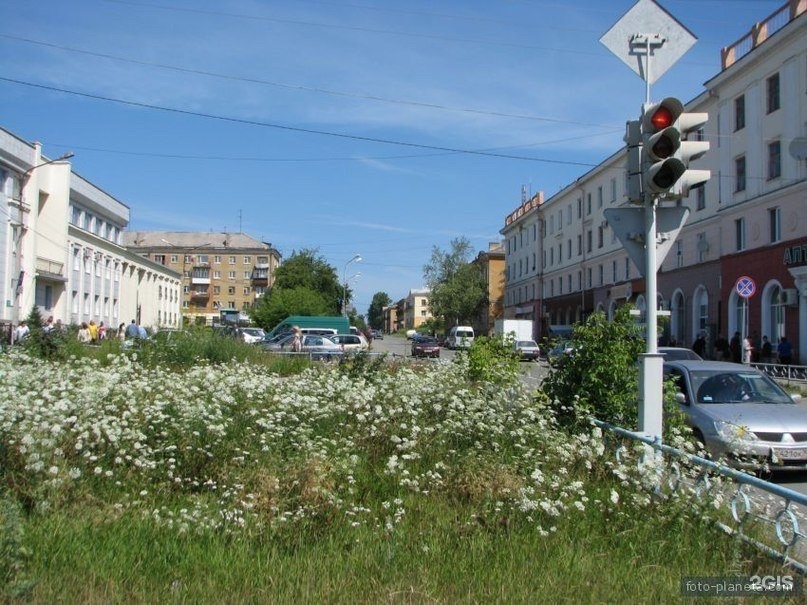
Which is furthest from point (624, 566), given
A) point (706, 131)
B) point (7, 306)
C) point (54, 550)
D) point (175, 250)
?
point (175, 250)

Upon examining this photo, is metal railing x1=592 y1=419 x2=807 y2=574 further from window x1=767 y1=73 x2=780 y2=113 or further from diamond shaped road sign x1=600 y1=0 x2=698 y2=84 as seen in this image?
window x1=767 y1=73 x2=780 y2=113

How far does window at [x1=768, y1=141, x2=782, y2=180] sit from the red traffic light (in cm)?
2909

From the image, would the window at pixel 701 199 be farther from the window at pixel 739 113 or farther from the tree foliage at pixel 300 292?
the tree foliage at pixel 300 292

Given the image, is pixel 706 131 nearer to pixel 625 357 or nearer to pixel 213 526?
pixel 625 357

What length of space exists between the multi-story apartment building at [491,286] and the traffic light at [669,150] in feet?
276

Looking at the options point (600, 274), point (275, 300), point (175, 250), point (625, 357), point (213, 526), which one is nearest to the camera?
point (213, 526)

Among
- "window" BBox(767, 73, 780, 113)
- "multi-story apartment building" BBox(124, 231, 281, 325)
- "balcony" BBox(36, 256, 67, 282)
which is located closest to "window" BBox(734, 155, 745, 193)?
"window" BBox(767, 73, 780, 113)

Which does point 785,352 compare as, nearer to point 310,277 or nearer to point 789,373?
point 789,373

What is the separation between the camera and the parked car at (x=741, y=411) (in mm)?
8383

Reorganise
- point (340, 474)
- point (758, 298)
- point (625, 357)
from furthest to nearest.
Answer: point (758, 298) < point (625, 357) < point (340, 474)

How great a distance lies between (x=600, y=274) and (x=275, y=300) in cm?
3022

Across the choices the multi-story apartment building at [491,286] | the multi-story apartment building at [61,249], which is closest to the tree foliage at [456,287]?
the multi-story apartment building at [491,286]

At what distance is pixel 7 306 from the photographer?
39188mm

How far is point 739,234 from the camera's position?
3553cm
